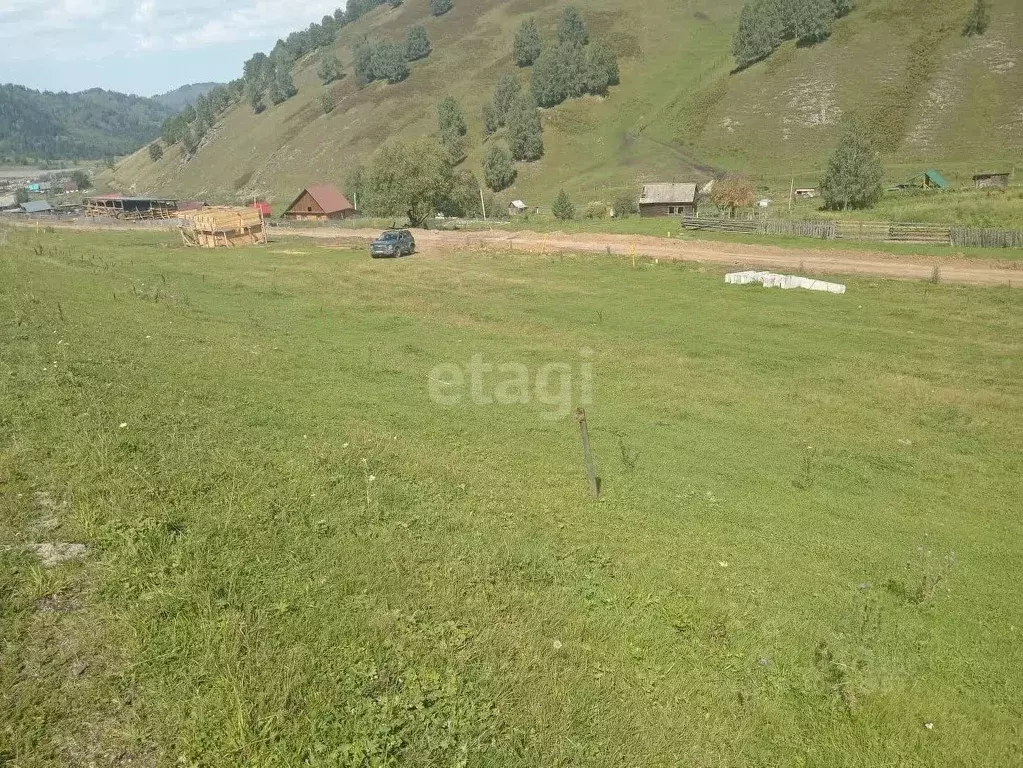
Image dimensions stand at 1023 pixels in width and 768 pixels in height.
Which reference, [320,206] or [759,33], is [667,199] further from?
[759,33]

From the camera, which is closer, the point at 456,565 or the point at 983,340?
the point at 456,565

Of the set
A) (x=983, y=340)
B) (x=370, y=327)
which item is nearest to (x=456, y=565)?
(x=370, y=327)

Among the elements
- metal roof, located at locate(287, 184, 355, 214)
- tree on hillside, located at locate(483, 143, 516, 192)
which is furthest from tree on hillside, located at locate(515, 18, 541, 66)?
metal roof, located at locate(287, 184, 355, 214)

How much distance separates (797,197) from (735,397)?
223 feet

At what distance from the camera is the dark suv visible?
42.5 metres

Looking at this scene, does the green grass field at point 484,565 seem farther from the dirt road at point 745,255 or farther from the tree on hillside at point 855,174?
the tree on hillside at point 855,174

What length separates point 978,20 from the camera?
3767 inches

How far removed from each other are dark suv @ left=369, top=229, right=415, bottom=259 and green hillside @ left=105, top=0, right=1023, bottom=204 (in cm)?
5119

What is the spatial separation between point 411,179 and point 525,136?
208 ft

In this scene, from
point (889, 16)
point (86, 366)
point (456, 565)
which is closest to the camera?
point (456, 565)

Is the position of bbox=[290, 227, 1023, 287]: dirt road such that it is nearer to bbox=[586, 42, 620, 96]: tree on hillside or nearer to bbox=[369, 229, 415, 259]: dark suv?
bbox=[369, 229, 415, 259]: dark suv

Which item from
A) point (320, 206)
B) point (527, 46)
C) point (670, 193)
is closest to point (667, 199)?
point (670, 193)

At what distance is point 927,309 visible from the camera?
83.3 ft

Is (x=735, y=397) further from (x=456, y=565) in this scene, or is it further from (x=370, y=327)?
(x=370, y=327)
